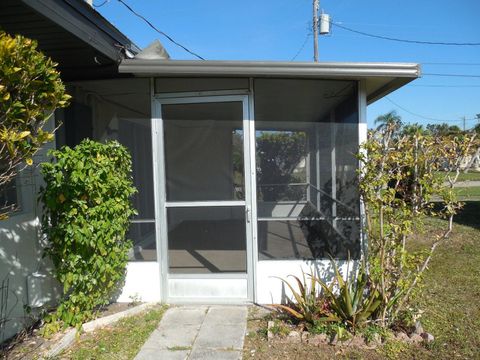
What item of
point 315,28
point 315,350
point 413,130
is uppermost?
point 315,28

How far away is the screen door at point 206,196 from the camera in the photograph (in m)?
4.43

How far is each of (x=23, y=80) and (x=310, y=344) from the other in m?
3.02

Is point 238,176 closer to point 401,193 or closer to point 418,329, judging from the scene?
point 401,193

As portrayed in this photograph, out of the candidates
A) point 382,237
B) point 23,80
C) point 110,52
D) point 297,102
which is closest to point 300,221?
point 382,237

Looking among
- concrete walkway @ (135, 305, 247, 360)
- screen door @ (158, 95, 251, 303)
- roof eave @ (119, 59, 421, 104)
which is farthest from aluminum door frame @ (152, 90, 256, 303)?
roof eave @ (119, 59, 421, 104)

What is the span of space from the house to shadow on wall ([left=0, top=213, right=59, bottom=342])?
3.02ft

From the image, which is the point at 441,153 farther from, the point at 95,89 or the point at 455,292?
the point at 95,89

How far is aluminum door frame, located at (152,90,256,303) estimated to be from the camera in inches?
173

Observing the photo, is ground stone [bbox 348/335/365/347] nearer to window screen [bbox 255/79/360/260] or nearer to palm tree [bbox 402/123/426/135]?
window screen [bbox 255/79/360/260]

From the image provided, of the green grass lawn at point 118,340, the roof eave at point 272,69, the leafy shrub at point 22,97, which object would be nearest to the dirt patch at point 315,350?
the green grass lawn at point 118,340

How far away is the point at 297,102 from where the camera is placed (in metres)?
4.40

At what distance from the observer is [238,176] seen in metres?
4.44

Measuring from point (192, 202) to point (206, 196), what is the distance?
0.17 m

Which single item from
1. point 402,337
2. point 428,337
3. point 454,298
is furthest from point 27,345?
point 454,298
